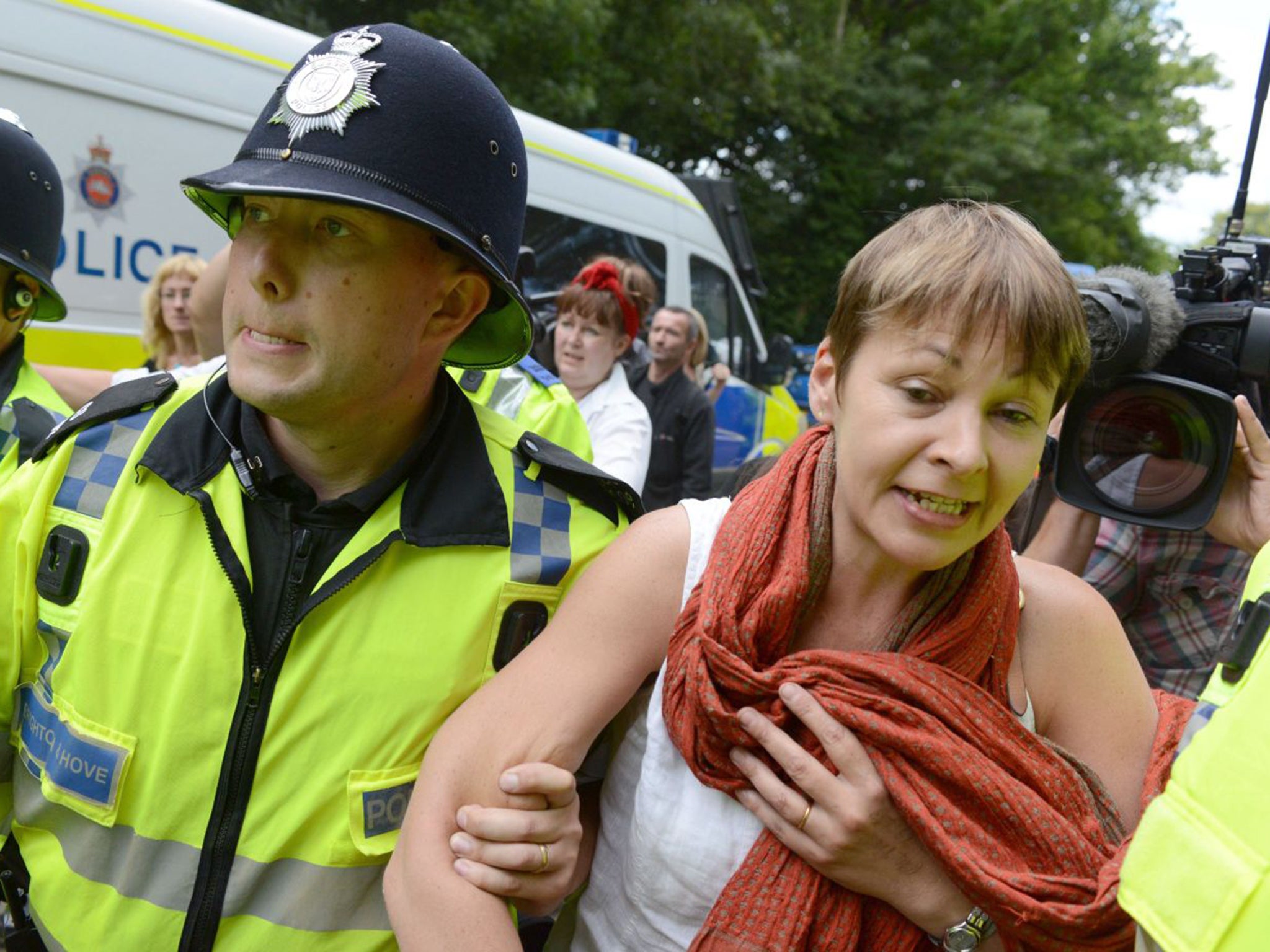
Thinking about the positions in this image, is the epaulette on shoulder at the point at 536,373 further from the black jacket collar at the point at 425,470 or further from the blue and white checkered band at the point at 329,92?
the blue and white checkered band at the point at 329,92

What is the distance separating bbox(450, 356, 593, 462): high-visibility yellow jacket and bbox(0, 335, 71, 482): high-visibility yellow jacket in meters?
0.84

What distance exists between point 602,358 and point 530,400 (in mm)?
1425

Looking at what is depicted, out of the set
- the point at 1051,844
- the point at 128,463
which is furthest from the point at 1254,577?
the point at 128,463

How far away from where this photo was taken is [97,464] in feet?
4.91

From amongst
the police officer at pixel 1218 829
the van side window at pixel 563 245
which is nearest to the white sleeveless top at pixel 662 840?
the police officer at pixel 1218 829

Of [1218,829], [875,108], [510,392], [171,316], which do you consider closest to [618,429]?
[510,392]

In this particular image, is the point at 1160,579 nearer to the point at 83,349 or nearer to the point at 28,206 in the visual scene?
A: the point at 28,206

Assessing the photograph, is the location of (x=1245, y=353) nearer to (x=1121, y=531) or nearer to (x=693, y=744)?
(x=1121, y=531)

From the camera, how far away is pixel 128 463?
58.5 inches

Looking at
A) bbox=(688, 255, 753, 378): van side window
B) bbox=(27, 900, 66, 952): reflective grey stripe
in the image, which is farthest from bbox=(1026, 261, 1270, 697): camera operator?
bbox=(688, 255, 753, 378): van side window

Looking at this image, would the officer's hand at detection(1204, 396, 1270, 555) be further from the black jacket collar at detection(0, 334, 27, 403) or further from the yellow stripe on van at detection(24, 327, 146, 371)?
the yellow stripe on van at detection(24, 327, 146, 371)

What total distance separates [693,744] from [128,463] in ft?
2.73

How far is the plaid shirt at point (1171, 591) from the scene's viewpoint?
202 cm

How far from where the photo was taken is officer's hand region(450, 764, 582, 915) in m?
1.30
